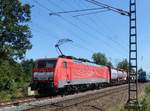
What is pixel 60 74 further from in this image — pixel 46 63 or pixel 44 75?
pixel 46 63

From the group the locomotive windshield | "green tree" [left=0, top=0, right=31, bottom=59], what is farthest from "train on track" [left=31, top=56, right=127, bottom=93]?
"green tree" [left=0, top=0, right=31, bottom=59]

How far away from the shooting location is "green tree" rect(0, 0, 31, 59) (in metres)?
54.0

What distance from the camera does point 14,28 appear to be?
5547cm

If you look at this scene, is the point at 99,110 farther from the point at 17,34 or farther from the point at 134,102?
the point at 17,34

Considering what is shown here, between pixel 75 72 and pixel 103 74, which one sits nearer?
pixel 75 72

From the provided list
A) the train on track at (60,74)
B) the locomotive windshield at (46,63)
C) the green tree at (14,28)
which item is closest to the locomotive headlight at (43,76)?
the train on track at (60,74)

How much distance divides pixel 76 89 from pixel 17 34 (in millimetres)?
20851

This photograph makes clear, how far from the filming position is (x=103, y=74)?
171 feet

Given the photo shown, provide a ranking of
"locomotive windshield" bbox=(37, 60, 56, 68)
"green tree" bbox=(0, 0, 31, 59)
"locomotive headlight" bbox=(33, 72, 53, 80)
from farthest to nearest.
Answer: "green tree" bbox=(0, 0, 31, 59), "locomotive windshield" bbox=(37, 60, 56, 68), "locomotive headlight" bbox=(33, 72, 53, 80)

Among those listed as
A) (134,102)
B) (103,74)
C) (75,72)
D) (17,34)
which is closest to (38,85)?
(75,72)

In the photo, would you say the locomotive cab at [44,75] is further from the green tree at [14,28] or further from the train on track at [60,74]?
the green tree at [14,28]

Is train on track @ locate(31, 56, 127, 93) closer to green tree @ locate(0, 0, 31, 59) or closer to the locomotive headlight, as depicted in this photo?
the locomotive headlight

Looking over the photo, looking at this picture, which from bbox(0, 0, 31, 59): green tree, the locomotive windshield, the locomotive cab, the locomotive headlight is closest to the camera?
the locomotive cab

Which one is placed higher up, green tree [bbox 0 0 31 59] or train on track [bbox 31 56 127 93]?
green tree [bbox 0 0 31 59]
